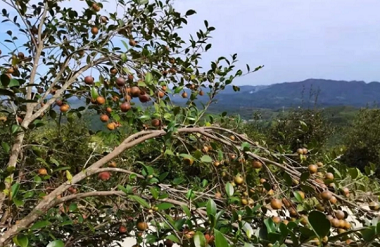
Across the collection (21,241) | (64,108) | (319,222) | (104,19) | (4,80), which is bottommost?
(21,241)

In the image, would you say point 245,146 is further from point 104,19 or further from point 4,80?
point 104,19

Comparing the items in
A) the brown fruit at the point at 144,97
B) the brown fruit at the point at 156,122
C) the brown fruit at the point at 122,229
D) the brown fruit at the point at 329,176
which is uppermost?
the brown fruit at the point at 144,97

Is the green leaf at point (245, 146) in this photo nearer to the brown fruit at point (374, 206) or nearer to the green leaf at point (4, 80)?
the brown fruit at point (374, 206)

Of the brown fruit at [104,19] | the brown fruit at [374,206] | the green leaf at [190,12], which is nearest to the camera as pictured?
the brown fruit at [374,206]

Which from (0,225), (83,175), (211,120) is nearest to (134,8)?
(211,120)

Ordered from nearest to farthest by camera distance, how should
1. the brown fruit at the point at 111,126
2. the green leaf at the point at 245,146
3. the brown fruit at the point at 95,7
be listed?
1. the green leaf at the point at 245,146
2. the brown fruit at the point at 111,126
3. the brown fruit at the point at 95,7

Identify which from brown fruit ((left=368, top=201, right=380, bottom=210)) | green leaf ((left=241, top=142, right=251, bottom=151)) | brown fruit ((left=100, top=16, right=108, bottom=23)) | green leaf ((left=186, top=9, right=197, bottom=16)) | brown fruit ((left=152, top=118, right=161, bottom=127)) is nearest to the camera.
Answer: brown fruit ((left=368, top=201, right=380, bottom=210))

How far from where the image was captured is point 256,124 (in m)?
13.0

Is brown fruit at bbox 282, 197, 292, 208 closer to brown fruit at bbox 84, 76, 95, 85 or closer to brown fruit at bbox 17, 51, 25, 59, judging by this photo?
brown fruit at bbox 84, 76, 95, 85

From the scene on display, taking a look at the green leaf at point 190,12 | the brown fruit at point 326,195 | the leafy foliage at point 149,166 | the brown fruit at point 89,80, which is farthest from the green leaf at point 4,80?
the green leaf at point 190,12

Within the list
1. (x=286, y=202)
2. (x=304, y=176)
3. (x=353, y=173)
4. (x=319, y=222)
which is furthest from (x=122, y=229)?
(x=319, y=222)

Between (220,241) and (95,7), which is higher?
(95,7)

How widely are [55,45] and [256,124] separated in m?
11.2

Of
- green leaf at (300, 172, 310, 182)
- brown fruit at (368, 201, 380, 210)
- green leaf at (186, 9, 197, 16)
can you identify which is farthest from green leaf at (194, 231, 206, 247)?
green leaf at (186, 9, 197, 16)
